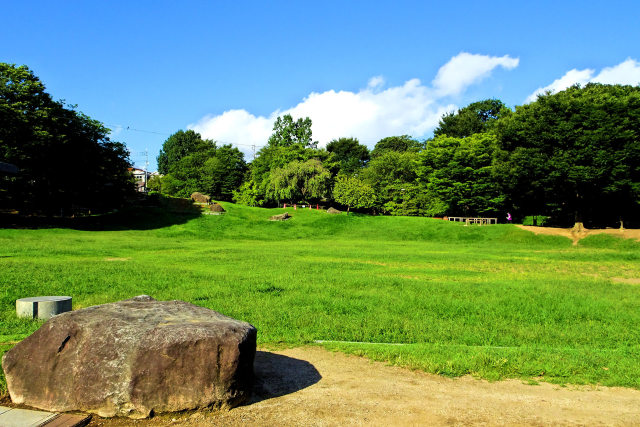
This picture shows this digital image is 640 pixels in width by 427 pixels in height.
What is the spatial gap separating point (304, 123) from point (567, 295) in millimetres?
85402

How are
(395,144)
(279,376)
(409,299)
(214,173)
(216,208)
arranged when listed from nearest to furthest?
(279,376)
(409,299)
(216,208)
(214,173)
(395,144)

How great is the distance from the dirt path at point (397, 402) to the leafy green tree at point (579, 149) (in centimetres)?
4015

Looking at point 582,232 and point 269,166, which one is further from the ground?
point 269,166

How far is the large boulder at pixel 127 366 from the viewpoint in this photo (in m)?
5.47

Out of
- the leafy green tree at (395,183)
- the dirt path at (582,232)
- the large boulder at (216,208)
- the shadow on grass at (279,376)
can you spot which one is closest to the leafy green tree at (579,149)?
the dirt path at (582,232)

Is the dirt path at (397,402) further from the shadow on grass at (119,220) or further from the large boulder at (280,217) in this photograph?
the large boulder at (280,217)

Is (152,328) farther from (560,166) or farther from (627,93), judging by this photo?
(627,93)

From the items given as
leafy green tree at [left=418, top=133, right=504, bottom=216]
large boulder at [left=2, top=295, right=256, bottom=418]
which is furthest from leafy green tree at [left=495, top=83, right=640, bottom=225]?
large boulder at [left=2, top=295, right=256, bottom=418]

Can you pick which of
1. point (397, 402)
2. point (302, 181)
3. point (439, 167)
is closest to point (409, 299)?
point (397, 402)

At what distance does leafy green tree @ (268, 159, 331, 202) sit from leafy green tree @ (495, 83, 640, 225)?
2629 centimetres

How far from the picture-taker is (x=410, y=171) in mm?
75500

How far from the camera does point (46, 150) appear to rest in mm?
43406

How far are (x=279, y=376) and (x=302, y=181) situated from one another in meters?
62.4

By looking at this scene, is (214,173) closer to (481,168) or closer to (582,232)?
(481,168)
